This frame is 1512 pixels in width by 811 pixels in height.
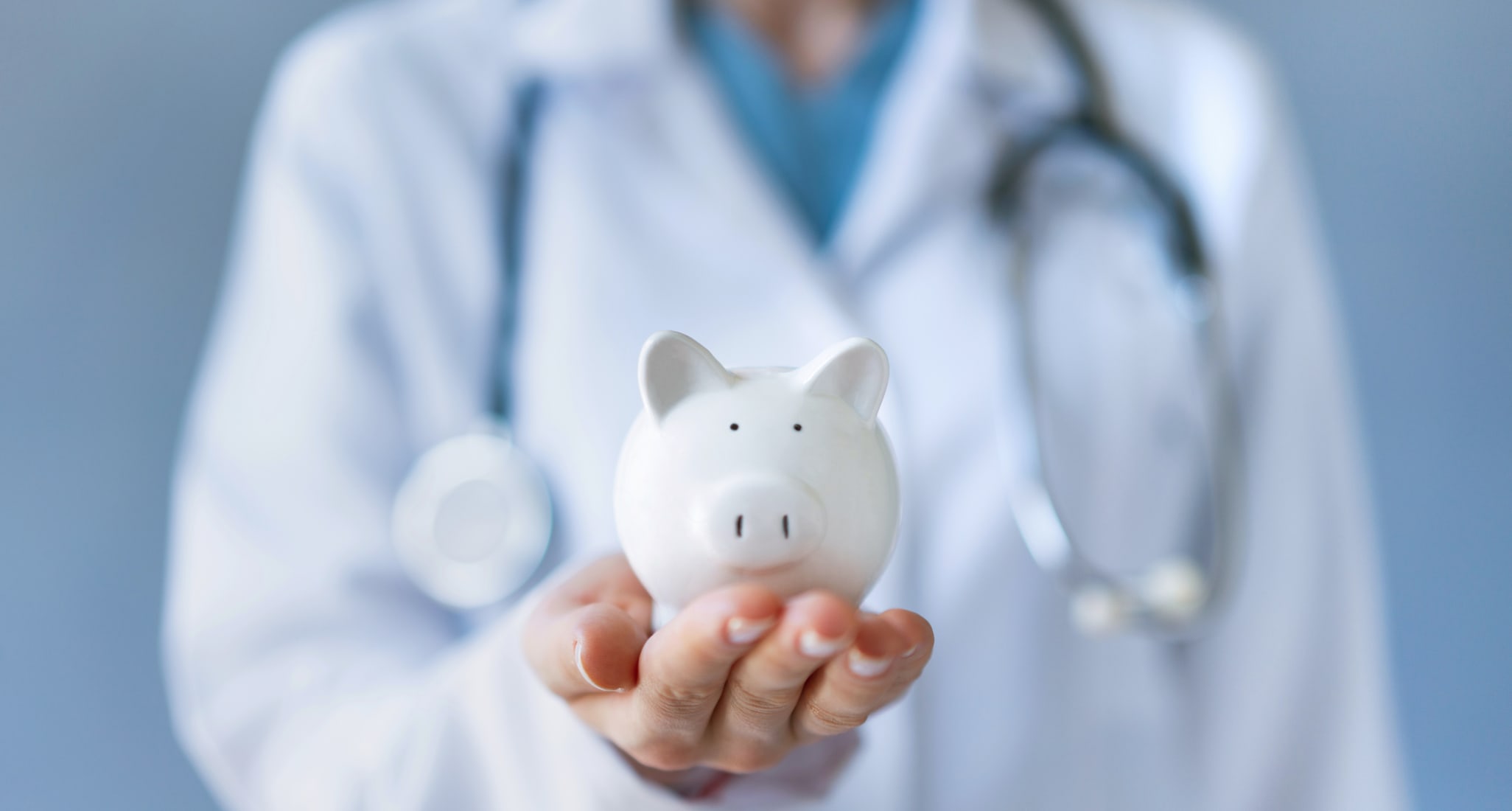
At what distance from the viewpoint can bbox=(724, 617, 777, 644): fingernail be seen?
0.27m

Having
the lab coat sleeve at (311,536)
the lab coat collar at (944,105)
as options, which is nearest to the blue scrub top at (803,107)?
the lab coat collar at (944,105)

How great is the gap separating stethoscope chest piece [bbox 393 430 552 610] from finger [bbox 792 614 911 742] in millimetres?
321

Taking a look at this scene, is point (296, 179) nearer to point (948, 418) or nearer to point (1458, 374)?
point (948, 418)

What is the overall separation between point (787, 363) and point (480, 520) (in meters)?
0.18

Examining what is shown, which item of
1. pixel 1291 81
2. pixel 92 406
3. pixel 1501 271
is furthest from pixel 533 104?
pixel 1501 271

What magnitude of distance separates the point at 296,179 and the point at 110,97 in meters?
0.22

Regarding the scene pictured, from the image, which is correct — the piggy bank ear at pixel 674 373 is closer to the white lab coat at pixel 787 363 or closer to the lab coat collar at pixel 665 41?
the white lab coat at pixel 787 363

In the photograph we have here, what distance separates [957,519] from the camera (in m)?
0.65

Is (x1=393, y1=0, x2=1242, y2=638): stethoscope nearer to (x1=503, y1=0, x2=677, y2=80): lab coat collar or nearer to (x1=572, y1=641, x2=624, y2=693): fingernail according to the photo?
(x1=503, y1=0, x2=677, y2=80): lab coat collar

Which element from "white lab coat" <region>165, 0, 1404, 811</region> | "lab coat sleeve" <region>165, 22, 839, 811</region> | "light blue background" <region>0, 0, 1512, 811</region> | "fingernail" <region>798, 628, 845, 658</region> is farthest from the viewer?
"light blue background" <region>0, 0, 1512, 811</region>

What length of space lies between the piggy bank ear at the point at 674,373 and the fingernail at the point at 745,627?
72 millimetres

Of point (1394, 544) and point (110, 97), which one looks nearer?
point (110, 97)

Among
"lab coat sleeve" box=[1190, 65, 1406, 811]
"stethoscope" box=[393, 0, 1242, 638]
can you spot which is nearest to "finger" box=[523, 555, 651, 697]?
"stethoscope" box=[393, 0, 1242, 638]

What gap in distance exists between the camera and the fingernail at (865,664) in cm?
28
